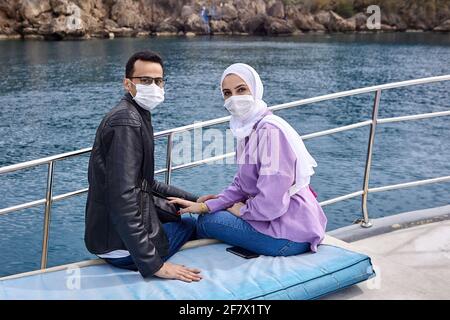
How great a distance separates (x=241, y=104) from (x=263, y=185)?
1.36 ft

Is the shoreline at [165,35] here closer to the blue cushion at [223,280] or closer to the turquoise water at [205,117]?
the turquoise water at [205,117]

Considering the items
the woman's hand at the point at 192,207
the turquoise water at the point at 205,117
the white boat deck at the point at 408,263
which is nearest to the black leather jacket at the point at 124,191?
the woman's hand at the point at 192,207

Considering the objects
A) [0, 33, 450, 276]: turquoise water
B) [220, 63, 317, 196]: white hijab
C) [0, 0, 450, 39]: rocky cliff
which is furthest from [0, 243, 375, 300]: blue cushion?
[0, 0, 450, 39]: rocky cliff

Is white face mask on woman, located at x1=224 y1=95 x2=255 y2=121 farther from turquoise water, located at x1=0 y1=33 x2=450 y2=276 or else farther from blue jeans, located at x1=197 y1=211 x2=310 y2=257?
turquoise water, located at x1=0 y1=33 x2=450 y2=276

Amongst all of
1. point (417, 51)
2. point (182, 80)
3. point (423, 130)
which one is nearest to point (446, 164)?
point (423, 130)

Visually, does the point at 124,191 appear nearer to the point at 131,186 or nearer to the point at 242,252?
the point at 131,186

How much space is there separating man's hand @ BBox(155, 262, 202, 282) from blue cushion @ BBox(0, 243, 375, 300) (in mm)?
26

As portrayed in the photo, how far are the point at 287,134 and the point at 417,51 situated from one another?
59411 millimetres

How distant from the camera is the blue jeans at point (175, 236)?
273 cm

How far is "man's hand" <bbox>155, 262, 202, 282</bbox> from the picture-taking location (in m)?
2.61

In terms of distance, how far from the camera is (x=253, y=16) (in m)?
92.9

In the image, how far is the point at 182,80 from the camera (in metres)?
37.9

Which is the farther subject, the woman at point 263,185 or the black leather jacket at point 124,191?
the woman at point 263,185
